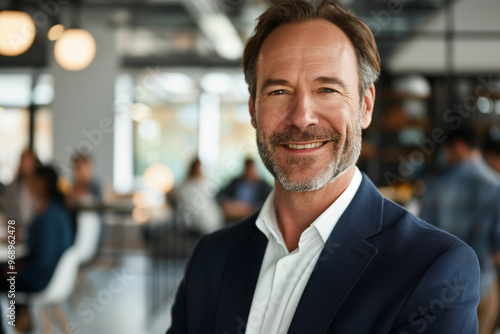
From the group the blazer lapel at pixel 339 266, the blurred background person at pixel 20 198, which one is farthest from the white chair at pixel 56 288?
the blazer lapel at pixel 339 266

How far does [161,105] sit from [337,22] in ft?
32.7

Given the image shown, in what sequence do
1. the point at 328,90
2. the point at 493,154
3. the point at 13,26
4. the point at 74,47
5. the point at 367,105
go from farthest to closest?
the point at 74,47
the point at 13,26
the point at 493,154
the point at 367,105
the point at 328,90

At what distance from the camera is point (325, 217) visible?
1.15 meters

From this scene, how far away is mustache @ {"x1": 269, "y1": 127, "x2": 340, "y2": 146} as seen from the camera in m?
1.11

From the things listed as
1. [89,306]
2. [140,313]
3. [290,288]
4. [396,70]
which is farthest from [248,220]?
[396,70]

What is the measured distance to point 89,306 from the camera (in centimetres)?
534

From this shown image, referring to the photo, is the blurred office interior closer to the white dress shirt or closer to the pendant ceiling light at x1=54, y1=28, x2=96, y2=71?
the pendant ceiling light at x1=54, y1=28, x2=96, y2=71

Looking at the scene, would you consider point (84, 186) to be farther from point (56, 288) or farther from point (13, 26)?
point (56, 288)

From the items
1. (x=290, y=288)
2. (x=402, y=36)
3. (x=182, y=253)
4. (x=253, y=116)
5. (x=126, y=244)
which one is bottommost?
(x=126, y=244)

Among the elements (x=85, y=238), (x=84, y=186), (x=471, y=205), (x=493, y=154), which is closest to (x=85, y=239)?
(x=85, y=238)

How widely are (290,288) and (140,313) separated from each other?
14.2 ft

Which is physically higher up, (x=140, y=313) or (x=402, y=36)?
(x=402, y=36)

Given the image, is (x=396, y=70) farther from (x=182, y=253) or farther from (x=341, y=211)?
(x=341, y=211)

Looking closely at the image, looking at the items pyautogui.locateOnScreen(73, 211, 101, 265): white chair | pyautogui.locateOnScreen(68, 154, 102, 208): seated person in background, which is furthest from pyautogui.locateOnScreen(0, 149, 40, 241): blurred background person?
pyautogui.locateOnScreen(73, 211, 101, 265): white chair
